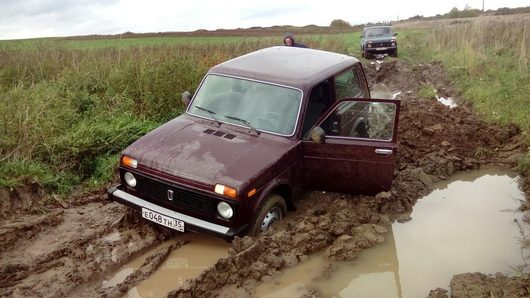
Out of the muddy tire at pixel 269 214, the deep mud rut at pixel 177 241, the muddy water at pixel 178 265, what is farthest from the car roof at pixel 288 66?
the muddy water at pixel 178 265

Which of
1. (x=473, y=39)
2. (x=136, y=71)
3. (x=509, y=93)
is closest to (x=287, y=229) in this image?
(x=136, y=71)

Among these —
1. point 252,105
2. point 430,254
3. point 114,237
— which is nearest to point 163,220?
point 114,237

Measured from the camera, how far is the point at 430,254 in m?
5.41

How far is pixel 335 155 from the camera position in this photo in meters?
5.64

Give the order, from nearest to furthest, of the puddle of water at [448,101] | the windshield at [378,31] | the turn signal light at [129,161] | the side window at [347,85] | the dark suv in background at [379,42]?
the turn signal light at [129,161], the side window at [347,85], the puddle of water at [448,101], the dark suv in background at [379,42], the windshield at [378,31]

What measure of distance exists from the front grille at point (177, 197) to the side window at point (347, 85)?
2.53 metres

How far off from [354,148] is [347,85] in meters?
1.41

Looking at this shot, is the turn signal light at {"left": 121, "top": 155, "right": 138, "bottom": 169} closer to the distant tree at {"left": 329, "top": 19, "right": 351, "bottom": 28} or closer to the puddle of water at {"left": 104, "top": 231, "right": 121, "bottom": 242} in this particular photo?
the puddle of water at {"left": 104, "top": 231, "right": 121, "bottom": 242}

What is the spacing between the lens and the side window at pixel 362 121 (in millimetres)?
5691

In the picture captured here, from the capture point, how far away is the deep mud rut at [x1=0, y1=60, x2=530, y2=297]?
4527 millimetres

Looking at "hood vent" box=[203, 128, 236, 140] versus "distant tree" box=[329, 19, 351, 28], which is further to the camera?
"distant tree" box=[329, 19, 351, 28]

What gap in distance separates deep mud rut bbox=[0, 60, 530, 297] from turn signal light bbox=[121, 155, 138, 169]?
745mm

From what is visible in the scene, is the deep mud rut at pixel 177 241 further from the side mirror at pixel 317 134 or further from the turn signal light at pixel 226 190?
the side mirror at pixel 317 134

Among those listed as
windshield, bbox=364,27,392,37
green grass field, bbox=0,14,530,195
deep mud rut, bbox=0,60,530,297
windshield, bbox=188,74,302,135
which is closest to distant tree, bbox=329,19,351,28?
windshield, bbox=364,27,392,37
